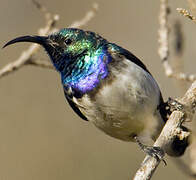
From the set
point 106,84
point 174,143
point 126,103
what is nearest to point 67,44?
point 106,84

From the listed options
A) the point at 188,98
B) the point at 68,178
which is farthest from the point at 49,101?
the point at 188,98

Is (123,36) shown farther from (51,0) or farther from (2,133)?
(2,133)

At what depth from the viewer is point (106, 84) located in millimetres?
5066

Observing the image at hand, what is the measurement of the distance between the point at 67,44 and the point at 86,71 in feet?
1.20

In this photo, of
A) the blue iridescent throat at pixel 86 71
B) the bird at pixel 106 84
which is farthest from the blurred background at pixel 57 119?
the blue iridescent throat at pixel 86 71

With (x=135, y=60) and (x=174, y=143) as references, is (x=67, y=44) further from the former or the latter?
(x=174, y=143)

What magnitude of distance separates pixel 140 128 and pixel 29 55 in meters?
1.25

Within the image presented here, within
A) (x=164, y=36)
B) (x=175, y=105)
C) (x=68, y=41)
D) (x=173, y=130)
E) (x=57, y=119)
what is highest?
(x=164, y=36)

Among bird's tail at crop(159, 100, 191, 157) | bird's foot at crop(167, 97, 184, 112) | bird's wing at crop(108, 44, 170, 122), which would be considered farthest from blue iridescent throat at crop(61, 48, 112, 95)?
bird's tail at crop(159, 100, 191, 157)

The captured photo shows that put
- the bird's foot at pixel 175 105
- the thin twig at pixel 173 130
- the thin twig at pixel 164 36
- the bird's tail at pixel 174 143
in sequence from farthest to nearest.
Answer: the bird's tail at pixel 174 143
the thin twig at pixel 164 36
the bird's foot at pixel 175 105
the thin twig at pixel 173 130

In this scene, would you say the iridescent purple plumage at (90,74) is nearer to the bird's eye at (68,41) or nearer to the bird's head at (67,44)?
the bird's head at (67,44)

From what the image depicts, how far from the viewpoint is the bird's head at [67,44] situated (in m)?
5.32

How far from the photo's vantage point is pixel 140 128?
5.37 metres

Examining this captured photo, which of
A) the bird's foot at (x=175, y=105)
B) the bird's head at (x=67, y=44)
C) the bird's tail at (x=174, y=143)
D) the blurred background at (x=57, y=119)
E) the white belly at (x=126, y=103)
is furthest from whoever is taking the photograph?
the blurred background at (x=57, y=119)
